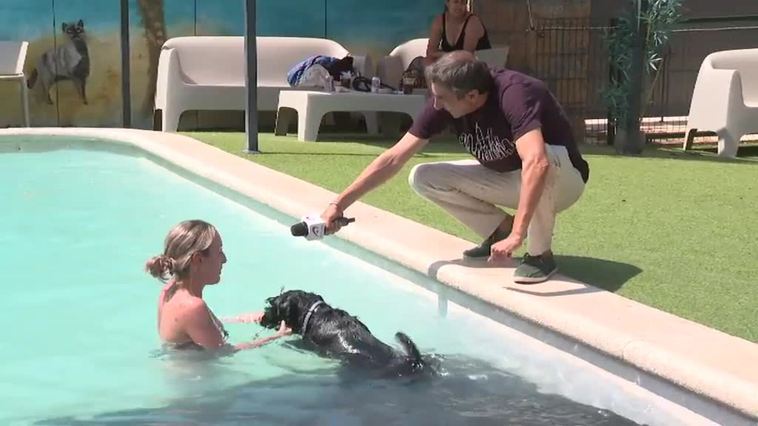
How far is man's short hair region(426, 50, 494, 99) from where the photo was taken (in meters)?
4.03

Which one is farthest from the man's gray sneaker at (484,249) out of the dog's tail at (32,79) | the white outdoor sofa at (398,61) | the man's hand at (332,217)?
the dog's tail at (32,79)

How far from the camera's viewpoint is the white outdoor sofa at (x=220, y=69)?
35.1 ft

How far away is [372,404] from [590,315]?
82 cm

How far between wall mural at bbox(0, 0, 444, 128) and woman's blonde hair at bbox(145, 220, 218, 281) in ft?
28.4

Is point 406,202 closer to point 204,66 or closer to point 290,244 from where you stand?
point 290,244

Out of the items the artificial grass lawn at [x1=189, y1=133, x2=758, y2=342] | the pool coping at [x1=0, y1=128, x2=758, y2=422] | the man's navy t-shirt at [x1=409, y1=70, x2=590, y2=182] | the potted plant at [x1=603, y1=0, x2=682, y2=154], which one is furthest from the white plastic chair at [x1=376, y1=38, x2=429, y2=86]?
the man's navy t-shirt at [x1=409, y1=70, x2=590, y2=182]

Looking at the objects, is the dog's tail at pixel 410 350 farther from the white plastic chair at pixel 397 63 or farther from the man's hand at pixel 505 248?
the white plastic chair at pixel 397 63

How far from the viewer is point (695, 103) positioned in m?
10.1

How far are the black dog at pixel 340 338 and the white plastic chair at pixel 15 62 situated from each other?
7.81 m

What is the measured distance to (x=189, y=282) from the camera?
372cm

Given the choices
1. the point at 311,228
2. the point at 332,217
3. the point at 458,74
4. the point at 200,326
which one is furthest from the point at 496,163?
the point at 200,326

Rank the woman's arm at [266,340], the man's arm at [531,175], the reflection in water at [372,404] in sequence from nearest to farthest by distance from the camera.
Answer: the reflection in water at [372,404], the man's arm at [531,175], the woman's arm at [266,340]

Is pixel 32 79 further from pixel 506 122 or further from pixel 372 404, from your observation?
pixel 372 404

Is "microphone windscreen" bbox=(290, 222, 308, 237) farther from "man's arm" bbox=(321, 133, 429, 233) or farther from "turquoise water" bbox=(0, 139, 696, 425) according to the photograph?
"turquoise water" bbox=(0, 139, 696, 425)
